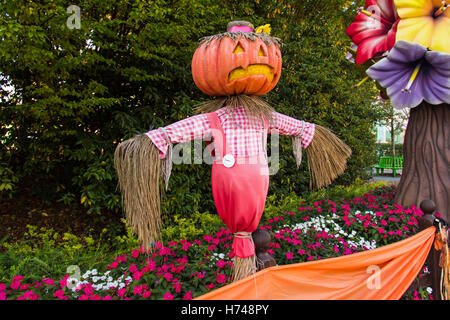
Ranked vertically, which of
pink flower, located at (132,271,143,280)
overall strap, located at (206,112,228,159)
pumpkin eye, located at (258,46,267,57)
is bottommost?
pink flower, located at (132,271,143,280)

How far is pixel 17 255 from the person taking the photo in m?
3.29

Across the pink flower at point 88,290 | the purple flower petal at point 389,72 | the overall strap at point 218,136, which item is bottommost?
the pink flower at point 88,290

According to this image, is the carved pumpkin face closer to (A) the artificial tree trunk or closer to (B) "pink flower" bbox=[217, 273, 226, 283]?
(B) "pink flower" bbox=[217, 273, 226, 283]

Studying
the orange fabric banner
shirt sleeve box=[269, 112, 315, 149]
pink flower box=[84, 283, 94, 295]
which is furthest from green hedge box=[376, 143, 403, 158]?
pink flower box=[84, 283, 94, 295]

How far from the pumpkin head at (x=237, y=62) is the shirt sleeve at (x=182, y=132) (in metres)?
0.25

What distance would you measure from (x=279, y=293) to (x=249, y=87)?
3.99 feet

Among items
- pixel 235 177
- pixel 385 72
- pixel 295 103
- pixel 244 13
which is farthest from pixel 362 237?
pixel 244 13

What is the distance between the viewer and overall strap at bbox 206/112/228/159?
1909 mm

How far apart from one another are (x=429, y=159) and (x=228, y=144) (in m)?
2.89

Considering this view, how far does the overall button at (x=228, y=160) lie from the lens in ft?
6.14

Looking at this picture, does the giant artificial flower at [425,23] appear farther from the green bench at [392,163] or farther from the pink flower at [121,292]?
the green bench at [392,163]

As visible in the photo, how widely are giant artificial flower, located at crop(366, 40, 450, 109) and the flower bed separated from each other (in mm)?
1277

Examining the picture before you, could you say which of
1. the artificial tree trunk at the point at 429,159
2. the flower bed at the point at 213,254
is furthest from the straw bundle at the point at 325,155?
the artificial tree trunk at the point at 429,159
